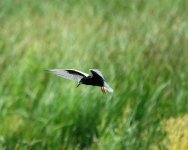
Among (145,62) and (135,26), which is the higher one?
(135,26)

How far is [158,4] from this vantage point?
7246 millimetres

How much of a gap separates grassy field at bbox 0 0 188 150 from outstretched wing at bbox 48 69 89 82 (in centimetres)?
176

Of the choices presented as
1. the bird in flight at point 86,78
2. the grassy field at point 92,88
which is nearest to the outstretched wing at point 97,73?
the bird in flight at point 86,78

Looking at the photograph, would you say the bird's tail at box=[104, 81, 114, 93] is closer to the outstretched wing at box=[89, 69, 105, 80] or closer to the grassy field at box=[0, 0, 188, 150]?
the outstretched wing at box=[89, 69, 105, 80]

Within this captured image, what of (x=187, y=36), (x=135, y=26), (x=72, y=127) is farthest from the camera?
(x=135, y=26)

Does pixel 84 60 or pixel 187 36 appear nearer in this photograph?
pixel 84 60

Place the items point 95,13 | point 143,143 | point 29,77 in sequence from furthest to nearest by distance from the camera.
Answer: point 95,13 → point 29,77 → point 143,143

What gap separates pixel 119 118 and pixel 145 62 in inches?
35.2

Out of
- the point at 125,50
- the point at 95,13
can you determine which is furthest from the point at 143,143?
the point at 95,13

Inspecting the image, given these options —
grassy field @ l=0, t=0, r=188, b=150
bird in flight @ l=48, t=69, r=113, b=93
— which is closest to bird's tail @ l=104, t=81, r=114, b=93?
bird in flight @ l=48, t=69, r=113, b=93

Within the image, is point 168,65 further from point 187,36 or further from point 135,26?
point 135,26

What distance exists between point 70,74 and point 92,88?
259cm

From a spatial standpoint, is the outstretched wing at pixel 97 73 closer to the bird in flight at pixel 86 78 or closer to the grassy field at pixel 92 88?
the bird in flight at pixel 86 78

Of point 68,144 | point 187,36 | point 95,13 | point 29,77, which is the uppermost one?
point 95,13
